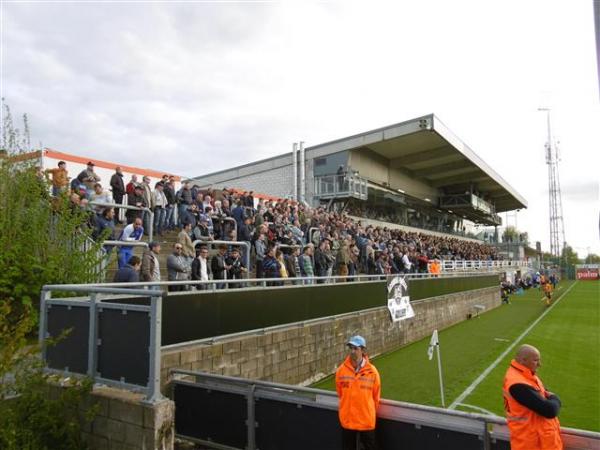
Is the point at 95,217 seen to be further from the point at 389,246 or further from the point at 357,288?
the point at 389,246

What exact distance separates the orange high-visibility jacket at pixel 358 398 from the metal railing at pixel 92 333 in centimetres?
194

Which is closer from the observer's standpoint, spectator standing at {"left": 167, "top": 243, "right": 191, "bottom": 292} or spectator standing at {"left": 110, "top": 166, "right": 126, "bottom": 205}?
spectator standing at {"left": 167, "top": 243, "right": 191, "bottom": 292}

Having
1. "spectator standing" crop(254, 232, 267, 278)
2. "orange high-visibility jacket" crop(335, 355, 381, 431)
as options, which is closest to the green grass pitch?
"spectator standing" crop(254, 232, 267, 278)

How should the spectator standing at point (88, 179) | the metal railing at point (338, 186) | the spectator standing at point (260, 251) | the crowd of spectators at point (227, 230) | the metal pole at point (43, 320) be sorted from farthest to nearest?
the metal railing at point (338, 186) → the spectator standing at point (260, 251) → the spectator standing at point (88, 179) → the crowd of spectators at point (227, 230) → the metal pole at point (43, 320)

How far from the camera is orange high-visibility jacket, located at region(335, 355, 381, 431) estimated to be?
481cm

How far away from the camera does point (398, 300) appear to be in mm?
16625

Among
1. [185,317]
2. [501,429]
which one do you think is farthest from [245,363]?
[501,429]

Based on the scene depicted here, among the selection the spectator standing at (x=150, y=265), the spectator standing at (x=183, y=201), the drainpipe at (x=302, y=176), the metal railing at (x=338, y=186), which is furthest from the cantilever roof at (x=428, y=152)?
the spectator standing at (x=150, y=265)

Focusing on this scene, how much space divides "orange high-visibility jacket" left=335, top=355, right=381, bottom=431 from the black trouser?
65mm

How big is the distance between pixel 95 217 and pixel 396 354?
35.0 ft

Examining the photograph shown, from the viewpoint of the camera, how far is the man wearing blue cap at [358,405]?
4.81 meters

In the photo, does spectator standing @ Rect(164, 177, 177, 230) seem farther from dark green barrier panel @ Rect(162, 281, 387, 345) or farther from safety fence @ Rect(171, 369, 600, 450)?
safety fence @ Rect(171, 369, 600, 450)

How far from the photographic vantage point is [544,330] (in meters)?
21.9

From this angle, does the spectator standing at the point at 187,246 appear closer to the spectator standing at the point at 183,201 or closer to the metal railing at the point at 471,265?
the spectator standing at the point at 183,201
